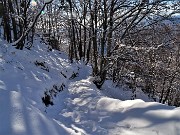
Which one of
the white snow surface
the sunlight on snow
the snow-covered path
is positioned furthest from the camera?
the snow-covered path

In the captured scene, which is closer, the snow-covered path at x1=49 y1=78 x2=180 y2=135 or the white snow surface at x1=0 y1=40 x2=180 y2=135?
the white snow surface at x1=0 y1=40 x2=180 y2=135

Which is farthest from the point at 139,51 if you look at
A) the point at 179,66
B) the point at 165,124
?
the point at 179,66

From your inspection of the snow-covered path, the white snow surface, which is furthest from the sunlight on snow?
the snow-covered path

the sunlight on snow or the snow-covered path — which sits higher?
the sunlight on snow

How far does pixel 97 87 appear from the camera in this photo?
15.5 meters

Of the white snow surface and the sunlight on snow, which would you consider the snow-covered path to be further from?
the sunlight on snow

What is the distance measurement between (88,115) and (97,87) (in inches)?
256

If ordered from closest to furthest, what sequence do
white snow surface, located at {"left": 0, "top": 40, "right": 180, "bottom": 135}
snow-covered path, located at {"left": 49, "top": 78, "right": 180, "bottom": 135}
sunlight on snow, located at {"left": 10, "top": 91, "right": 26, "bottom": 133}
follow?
sunlight on snow, located at {"left": 10, "top": 91, "right": 26, "bottom": 133} < white snow surface, located at {"left": 0, "top": 40, "right": 180, "bottom": 135} < snow-covered path, located at {"left": 49, "top": 78, "right": 180, "bottom": 135}

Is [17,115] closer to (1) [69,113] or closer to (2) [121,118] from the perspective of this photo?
(2) [121,118]

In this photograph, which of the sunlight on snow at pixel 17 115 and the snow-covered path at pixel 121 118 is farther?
the snow-covered path at pixel 121 118

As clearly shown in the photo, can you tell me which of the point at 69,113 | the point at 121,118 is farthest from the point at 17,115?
the point at 69,113

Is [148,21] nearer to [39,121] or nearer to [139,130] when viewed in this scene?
[139,130]

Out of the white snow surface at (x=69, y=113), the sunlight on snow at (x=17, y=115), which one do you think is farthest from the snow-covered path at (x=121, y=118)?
the sunlight on snow at (x=17, y=115)

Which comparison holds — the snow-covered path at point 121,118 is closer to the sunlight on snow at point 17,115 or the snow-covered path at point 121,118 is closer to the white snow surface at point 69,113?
the white snow surface at point 69,113
